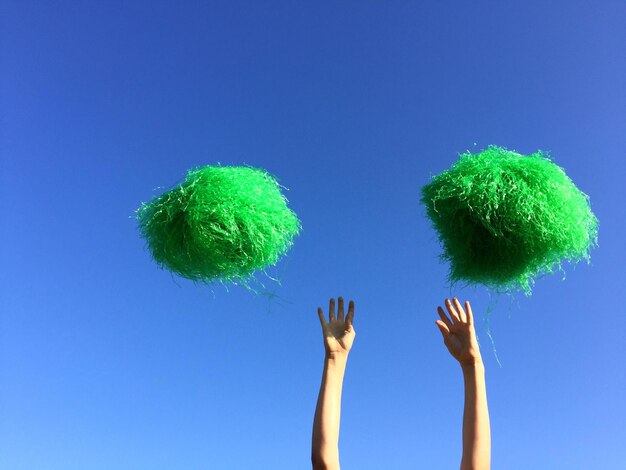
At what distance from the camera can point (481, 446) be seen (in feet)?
10.6

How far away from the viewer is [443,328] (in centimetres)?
401

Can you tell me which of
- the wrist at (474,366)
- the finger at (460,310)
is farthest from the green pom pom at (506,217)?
the wrist at (474,366)

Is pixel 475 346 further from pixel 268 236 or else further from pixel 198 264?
pixel 198 264

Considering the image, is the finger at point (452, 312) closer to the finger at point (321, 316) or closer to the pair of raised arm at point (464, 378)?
the pair of raised arm at point (464, 378)

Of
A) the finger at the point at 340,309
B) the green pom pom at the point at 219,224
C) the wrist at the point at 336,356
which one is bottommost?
the wrist at the point at 336,356

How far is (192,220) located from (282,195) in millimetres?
762

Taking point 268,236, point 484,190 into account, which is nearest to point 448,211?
point 484,190

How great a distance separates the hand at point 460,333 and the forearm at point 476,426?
0.13 meters

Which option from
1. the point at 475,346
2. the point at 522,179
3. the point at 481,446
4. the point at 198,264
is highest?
the point at 522,179

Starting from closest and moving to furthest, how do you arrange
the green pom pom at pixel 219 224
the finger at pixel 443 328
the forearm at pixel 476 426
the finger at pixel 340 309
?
the forearm at pixel 476 426 < the finger at pixel 443 328 < the finger at pixel 340 309 < the green pom pom at pixel 219 224

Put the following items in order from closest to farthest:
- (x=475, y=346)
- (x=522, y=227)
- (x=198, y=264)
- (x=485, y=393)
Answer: (x=485, y=393) → (x=475, y=346) → (x=522, y=227) → (x=198, y=264)

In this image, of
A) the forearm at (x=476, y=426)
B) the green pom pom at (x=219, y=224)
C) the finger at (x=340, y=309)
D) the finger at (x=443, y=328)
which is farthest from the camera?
the green pom pom at (x=219, y=224)

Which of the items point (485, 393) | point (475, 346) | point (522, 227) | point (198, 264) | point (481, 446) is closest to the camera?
point (481, 446)

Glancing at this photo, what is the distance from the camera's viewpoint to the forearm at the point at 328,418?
3271mm
